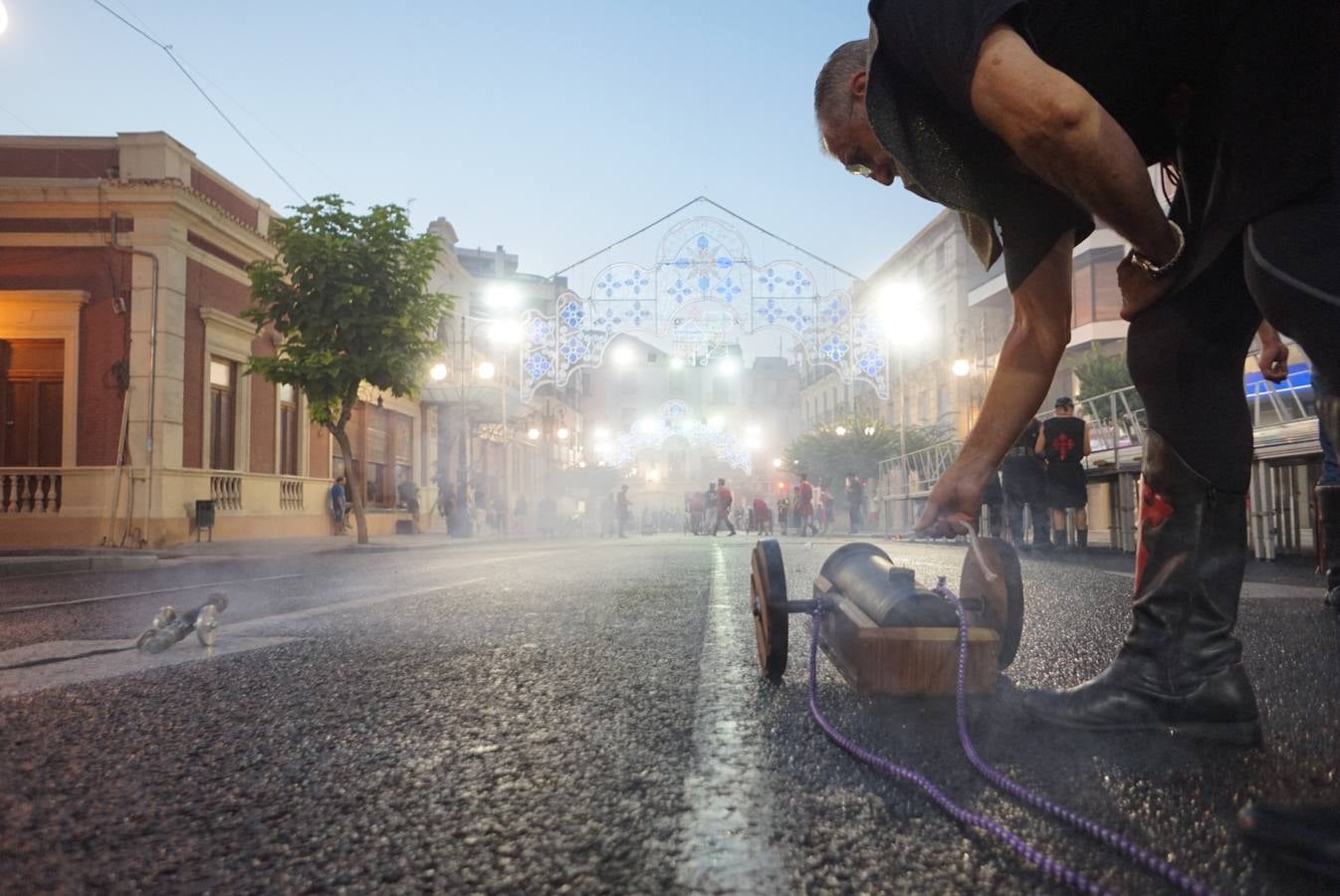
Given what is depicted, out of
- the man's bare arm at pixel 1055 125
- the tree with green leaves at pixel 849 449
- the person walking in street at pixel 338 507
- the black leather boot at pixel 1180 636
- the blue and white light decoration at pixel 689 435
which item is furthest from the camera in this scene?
the blue and white light decoration at pixel 689 435

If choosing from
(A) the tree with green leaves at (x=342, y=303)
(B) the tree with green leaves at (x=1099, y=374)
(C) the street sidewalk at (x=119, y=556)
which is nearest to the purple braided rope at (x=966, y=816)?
(C) the street sidewalk at (x=119, y=556)

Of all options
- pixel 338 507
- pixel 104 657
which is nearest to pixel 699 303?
pixel 338 507

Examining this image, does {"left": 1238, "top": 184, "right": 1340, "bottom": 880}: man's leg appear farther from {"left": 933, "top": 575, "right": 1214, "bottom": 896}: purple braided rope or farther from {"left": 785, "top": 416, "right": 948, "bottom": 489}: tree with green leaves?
{"left": 785, "top": 416, "right": 948, "bottom": 489}: tree with green leaves

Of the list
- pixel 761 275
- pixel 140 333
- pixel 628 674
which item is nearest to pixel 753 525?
pixel 761 275

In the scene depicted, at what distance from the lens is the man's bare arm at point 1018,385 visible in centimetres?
186

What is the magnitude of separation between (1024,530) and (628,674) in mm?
10185

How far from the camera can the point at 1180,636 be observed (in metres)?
1.64

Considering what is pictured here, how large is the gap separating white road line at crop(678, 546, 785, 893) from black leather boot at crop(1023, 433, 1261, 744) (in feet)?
1.85

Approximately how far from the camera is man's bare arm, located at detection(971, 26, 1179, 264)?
4.44 ft

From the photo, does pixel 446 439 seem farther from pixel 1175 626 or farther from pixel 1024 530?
pixel 1175 626

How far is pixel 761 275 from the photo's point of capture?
24.8 meters

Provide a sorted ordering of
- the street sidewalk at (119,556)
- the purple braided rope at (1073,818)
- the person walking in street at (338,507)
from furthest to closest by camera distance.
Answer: the person walking in street at (338,507), the street sidewalk at (119,556), the purple braided rope at (1073,818)

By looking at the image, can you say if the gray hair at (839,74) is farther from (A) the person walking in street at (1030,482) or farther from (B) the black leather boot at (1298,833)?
(A) the person walking in street at (1030,482)

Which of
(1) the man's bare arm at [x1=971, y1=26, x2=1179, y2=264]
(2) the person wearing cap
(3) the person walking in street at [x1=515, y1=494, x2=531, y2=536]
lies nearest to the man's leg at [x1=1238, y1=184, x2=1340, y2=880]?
(1) the man's bare arm at [x1=971, y1=26, x2=1179, y2=264]
